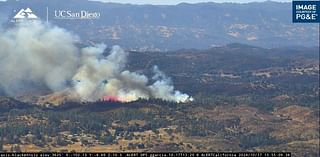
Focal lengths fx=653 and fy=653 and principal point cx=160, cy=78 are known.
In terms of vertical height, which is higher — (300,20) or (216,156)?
(300,20)

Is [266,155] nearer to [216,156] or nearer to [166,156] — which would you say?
[216,156]

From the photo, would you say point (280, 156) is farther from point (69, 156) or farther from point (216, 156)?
point (69, 156)

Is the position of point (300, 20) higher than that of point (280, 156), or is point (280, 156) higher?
point (300, 20)

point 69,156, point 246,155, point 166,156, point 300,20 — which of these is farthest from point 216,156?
point 300,20

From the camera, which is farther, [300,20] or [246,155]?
[300,20]

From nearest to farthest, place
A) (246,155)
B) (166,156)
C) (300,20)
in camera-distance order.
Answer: (166,156), (246,155), (300,20)

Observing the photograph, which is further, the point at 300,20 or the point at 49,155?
the point at 300,20

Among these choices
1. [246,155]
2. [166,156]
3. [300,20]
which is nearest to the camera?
[166,156]

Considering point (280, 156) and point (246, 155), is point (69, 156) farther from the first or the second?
point (280, 156)

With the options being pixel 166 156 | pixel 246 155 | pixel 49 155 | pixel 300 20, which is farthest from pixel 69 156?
pixel 300 20
